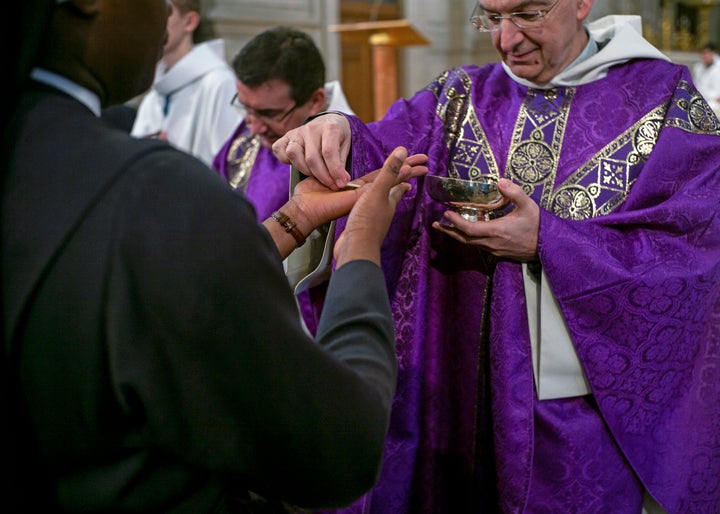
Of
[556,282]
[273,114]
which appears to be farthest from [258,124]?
[556,282]

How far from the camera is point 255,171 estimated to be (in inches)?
113

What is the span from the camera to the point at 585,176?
6.35 feet

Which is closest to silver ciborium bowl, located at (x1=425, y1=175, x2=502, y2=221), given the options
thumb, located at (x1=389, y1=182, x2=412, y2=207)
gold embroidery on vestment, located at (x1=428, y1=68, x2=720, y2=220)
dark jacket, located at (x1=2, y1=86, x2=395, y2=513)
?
gold embroidery on vestment, located at (x1=428, y1=68, x2=720, y2=220)

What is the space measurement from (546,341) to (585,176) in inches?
16.9

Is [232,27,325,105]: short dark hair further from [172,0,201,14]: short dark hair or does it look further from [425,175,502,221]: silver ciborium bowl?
[172,0,201,14]: short dark hair

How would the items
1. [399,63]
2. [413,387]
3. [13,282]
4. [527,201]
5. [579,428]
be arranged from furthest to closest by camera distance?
[399,63], [413,387], [579,428], [527,201], [13,282]

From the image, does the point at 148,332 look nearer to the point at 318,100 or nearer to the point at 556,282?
the point at 556,282

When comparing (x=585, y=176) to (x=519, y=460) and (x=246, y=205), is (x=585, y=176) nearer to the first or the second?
(x=519, y=460)

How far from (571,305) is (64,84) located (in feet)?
4.15

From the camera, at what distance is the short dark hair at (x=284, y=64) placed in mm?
2629

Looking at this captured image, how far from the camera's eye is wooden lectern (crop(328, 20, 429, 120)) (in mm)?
5840

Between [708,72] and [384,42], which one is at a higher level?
[384,42]

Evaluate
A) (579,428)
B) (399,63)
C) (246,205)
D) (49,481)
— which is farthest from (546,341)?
(399,63)

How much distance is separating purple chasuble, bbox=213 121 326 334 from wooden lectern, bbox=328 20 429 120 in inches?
116
